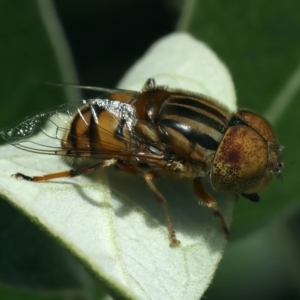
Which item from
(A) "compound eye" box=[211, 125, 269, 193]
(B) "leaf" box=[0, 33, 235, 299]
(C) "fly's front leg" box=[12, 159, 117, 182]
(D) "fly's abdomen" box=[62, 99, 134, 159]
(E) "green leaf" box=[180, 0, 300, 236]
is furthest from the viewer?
(E) "green leaf" box=[180, 0, 300, 236]

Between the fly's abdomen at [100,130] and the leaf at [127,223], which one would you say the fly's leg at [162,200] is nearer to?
the leaf at [127,223]

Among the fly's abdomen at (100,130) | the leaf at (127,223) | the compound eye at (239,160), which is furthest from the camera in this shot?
the fly's abdomen at (100,130)

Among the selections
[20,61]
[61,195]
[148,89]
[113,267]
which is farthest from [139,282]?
[20,61]

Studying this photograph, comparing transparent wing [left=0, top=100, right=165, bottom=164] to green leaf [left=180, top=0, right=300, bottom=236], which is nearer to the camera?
transparent wing [left=0, top=100, right=165, bottom=164]

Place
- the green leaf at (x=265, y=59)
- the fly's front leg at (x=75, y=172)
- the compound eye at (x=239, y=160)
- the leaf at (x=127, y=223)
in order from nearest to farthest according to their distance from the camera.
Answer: the leaf at (x=127, y=223) < the fly's front leg at (x=75, y=172) < the compound eye at (x=239, y=160) < the green leaf at (x=265, y=59)

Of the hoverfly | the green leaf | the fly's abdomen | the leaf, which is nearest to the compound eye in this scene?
the hoverfly

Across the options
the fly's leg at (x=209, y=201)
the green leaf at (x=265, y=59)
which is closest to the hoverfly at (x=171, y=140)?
the fly's leg at (x=209, y=201)

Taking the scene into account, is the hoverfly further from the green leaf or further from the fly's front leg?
the green leaf

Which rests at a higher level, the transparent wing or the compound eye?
the compound eye

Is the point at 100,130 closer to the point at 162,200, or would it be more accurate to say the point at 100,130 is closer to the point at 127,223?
the point at 162,200
